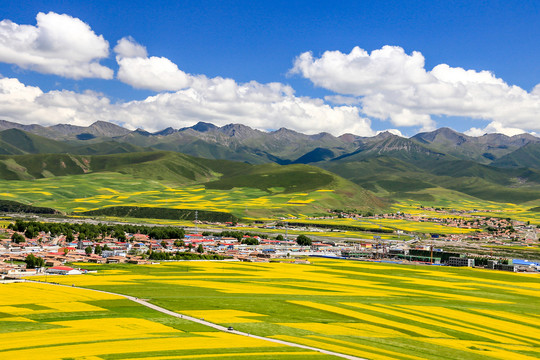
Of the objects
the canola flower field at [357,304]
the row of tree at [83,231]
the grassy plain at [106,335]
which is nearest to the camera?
the grassy plain at [106,335]

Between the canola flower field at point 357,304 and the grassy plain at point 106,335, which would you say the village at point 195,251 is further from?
the grassy plain at point 106,335

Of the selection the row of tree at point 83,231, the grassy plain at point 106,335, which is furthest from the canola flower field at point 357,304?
the row of tree at point 83,231

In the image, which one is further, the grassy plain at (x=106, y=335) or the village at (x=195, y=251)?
the village at (x=195, y=251)

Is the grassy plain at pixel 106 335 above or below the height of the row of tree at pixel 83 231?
below

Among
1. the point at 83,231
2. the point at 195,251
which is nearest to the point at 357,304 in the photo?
the point at 195,251

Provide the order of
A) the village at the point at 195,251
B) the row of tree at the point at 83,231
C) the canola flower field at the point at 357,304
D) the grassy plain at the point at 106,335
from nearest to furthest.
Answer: the grassy plain at the point at 106,335 → the canola flower field at the point at 357,304 → the village at the point at 195,251 → the row of tree at the point at 83,231

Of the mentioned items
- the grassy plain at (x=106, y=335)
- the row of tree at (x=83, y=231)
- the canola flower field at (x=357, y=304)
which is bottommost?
the grassy plain at (x=106, y=335)

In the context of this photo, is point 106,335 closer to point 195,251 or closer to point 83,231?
point 195,251
